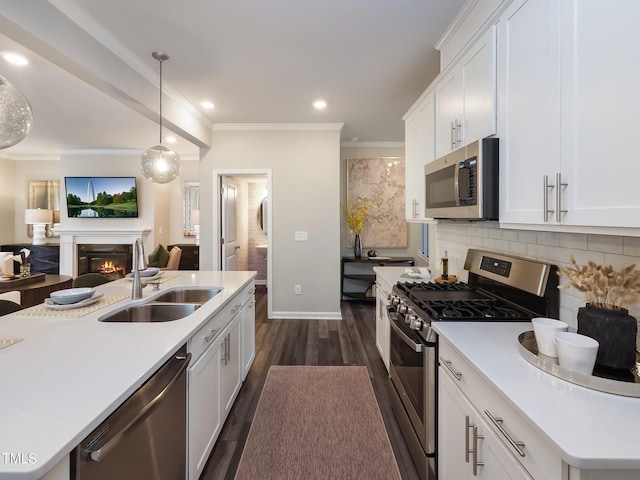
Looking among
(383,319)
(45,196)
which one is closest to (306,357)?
(383,319)

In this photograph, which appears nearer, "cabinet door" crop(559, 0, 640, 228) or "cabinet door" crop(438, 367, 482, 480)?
"cabinet door" crop(559, 0, 640, 228)

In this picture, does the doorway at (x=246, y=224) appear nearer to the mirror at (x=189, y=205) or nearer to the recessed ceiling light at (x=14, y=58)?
the mirror at (x=189, y=205)

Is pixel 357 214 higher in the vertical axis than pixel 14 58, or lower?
lower

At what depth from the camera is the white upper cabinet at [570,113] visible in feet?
2.90

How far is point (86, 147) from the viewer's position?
5.76 meters

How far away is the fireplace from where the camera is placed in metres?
6.04

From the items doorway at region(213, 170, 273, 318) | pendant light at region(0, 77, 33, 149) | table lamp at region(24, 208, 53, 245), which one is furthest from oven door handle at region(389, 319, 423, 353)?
table lamp at region(24, 208, 53, 245)

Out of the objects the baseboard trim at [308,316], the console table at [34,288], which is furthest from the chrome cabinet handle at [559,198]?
the console table at [34,288]

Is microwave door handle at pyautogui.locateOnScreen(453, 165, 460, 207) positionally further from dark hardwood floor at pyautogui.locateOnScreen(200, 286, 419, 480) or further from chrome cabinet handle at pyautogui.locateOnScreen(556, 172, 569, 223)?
dark hardwood floor at pyautogui.locateOnScreen(200, 286, 419, 480)

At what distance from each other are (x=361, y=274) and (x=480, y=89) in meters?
3.83

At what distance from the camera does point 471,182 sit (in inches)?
64.2

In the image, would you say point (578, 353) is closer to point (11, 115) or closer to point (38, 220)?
point (11, 115)

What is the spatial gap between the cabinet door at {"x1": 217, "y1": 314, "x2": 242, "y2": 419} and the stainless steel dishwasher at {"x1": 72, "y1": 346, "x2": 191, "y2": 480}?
54 centimetres

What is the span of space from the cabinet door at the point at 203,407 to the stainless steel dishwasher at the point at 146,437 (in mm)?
71
